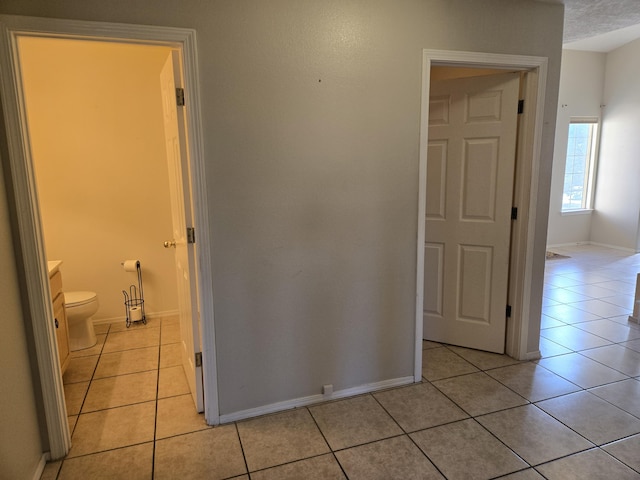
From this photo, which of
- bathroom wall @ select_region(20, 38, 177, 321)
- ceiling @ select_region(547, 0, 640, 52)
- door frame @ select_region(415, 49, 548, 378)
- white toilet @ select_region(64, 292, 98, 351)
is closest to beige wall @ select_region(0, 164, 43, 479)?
white toilet @ select_region(64, 292, 98, 351)

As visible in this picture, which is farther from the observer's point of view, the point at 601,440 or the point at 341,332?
the point at 341,332

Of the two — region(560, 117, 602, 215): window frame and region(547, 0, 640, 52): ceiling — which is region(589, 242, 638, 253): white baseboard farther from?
region(547, 0, 640, 52): ceiling

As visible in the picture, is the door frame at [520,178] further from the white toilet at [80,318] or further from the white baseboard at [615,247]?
the white baseboard at [615,247]

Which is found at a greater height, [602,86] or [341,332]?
[602,86]

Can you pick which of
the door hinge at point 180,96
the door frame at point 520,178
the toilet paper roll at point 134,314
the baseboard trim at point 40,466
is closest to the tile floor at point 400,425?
the baseboard trim at point 40,466

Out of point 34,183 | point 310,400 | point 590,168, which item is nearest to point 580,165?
point 590,168

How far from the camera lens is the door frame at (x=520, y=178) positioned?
2455 mm

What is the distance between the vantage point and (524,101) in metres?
2.72

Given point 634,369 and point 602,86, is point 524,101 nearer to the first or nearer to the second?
point 634,369

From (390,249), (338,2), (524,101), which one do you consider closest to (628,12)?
(524,101)

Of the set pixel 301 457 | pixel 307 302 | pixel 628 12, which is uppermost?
pixel 628 12

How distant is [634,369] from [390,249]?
6.39ft

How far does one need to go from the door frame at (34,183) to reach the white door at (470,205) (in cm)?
175

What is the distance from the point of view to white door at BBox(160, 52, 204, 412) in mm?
2139
